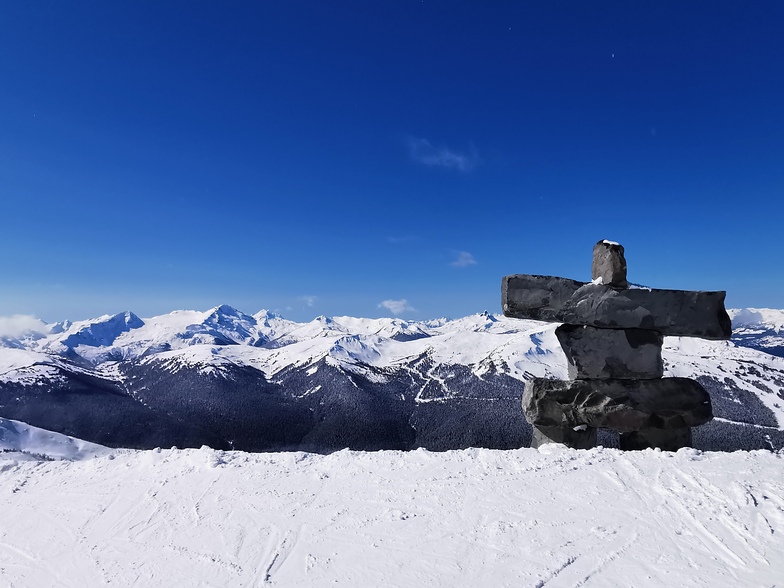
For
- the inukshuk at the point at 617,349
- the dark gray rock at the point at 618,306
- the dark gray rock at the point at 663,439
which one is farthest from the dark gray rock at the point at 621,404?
the dark gray rock at the point at 618,306

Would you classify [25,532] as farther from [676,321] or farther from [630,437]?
[676,321]

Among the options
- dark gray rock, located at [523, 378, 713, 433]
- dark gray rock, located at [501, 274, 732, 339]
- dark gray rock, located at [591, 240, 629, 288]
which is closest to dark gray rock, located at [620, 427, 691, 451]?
dark gray rock, located at [523, 378, 713, 433]

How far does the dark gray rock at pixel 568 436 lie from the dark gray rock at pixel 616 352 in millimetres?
1644

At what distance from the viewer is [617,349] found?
38.8 ft

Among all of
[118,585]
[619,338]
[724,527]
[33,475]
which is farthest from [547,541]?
[33,475]

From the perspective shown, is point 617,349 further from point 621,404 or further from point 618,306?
point 621,404

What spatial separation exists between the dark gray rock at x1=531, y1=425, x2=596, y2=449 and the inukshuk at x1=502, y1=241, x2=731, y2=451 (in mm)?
28

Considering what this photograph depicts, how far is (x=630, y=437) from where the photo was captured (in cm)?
1162

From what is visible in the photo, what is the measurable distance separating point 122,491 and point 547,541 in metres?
8.32

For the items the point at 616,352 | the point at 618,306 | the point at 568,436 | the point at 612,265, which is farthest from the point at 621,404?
the point at 612,265

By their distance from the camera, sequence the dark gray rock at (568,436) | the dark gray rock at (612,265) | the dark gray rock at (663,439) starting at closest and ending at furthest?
the dark gray rock at (663,439), the dark gray rock at (612,265), the dark gray rock at (568,436)

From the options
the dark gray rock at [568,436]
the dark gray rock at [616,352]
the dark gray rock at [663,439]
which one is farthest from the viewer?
the dark gray rock at [568,436]

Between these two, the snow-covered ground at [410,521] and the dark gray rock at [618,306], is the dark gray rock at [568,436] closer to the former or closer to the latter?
the snow-covered ground at [410,521]

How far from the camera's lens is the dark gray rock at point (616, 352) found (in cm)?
1179
